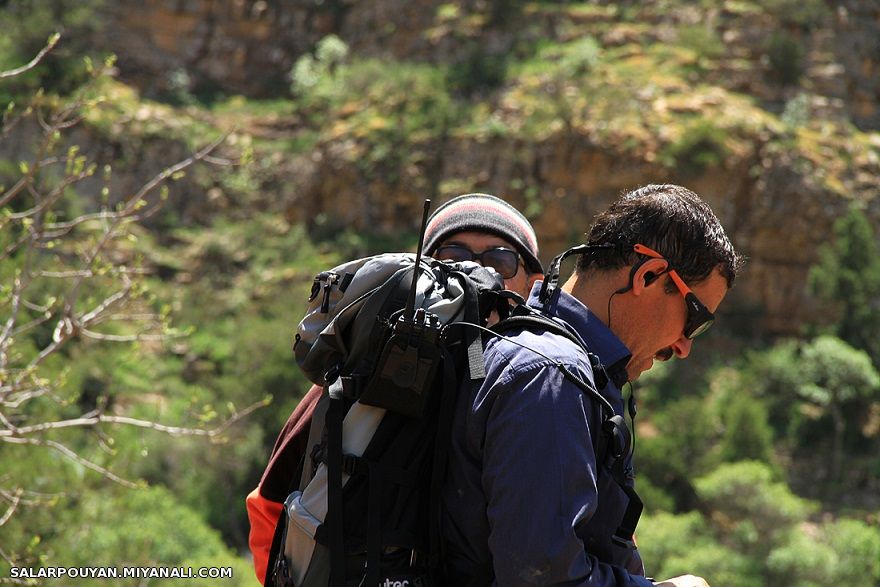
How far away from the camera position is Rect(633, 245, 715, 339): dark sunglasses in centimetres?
175

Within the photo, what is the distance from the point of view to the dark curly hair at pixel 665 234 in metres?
1.75

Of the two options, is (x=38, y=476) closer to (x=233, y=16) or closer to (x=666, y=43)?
(x=666, y=43)

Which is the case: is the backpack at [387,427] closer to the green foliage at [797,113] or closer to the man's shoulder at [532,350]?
the man's shoulder at [532,350]

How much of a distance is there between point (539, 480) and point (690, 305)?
0.53 meters

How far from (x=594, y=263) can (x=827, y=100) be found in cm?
2225

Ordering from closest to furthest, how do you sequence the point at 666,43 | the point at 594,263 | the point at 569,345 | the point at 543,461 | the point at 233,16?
the point at 543,461 → the point at 569,345 → the point at 594,263 → the point at 666,43 → the point at 233,16

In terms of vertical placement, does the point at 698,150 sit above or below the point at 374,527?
below

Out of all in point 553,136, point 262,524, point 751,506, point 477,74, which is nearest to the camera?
point 262,524

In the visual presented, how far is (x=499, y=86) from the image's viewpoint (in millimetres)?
24984

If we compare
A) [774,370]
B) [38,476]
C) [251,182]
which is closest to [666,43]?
[774,370]

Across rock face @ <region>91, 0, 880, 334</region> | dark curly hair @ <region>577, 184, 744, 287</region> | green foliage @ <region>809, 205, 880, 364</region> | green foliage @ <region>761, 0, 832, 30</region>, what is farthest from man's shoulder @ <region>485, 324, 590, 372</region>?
green foliage @ <region>761, 0, 832, 30</region>

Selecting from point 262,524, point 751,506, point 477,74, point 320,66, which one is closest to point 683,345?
point 262,524

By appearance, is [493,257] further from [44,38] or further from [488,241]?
[44,38]

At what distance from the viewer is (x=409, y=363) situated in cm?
152
